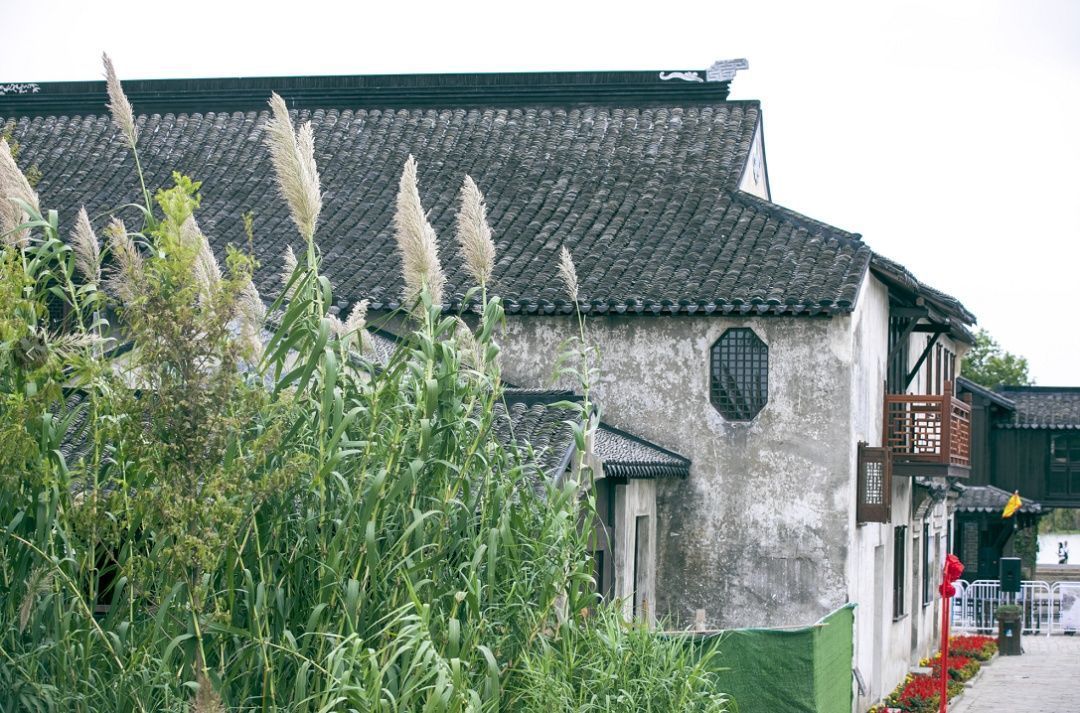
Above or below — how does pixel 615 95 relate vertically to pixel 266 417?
above

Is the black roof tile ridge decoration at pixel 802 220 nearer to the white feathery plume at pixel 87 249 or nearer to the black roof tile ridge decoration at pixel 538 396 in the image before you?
the black roof tile ridge decoration at pixel 538 396

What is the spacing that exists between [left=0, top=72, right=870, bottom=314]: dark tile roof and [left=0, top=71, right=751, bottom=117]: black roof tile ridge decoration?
0.27ft

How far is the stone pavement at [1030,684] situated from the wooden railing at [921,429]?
3.76m

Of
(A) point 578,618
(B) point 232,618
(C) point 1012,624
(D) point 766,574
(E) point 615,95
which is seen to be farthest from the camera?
(C) point 1012,624

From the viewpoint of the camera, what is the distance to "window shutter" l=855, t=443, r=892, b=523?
17688 millimetres

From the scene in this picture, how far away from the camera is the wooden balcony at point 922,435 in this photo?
62.2 ft

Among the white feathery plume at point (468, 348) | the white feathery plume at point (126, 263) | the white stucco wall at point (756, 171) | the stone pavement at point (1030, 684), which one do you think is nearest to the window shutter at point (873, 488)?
the white stucco wall at point (756, 171)

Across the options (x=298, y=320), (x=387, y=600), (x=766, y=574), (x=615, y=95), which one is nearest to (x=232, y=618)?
(x=387, y=600)

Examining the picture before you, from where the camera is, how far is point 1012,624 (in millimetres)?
30125

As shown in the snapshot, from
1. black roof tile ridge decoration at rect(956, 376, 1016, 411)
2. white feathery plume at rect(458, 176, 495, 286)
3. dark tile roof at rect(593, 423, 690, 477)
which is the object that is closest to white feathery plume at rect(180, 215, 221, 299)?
white feathery plume at rect(458, 176, 495, 286)

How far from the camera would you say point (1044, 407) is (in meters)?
42.2

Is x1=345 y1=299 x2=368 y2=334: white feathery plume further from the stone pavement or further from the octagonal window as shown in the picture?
the stone pavement

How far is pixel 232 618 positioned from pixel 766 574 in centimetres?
1159

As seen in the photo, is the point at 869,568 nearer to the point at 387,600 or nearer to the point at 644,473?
the point at 644,473
